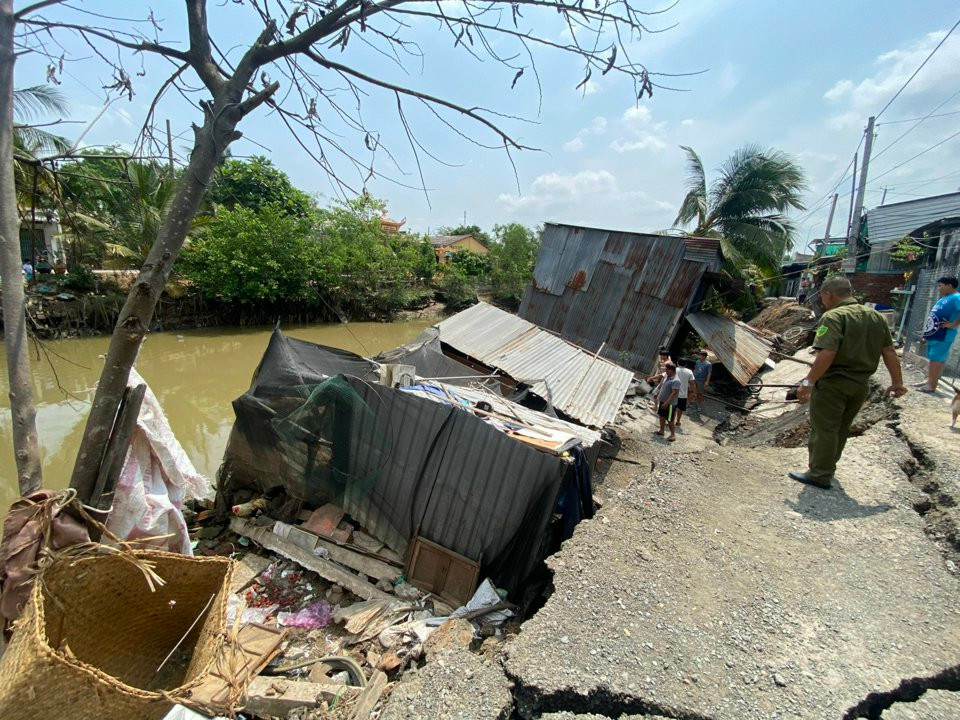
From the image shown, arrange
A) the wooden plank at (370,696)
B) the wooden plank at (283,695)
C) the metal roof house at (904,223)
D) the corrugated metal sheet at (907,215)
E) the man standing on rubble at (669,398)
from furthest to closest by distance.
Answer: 1. the corrugated metal sheet at (907,215)
2. the metal roof house at (904,223)
3. the man standing on rubble at (669,398)
4. the wooden plank at (283,695)
5. the wooden plank at (370,696)

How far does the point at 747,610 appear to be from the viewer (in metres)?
2.29

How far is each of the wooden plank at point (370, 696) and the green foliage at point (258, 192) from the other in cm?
2359

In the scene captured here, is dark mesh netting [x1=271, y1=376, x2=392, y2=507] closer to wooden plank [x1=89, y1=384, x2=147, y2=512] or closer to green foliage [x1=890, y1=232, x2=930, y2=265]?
wooden plank [x1=89, y1=384, x2=147, y2=512]

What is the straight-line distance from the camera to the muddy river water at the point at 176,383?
7918 millimetres

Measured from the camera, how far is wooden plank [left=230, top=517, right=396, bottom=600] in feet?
13.8

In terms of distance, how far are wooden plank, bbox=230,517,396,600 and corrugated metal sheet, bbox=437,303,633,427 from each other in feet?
12.4

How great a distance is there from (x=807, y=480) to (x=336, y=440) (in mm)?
4309

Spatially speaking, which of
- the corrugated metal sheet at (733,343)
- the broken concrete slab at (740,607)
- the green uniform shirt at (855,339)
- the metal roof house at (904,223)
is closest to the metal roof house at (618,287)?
the corrugated metal sheet at (733,343)

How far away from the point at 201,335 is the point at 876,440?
68.6 feet

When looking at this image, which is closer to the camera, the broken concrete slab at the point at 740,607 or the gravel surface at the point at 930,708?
the gravel surface at the point at 930,708

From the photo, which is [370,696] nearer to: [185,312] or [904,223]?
[904,223]

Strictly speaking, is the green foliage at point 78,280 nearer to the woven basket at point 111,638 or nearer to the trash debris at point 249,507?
the trash debris at point 249,507

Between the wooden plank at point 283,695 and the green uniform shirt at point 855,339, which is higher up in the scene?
the green uniform shirt at point 855,339

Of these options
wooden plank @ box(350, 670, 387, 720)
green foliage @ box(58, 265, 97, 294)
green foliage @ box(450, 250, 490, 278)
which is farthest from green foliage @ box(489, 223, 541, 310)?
wooden plank @ box(350, 670, 387, 720)
